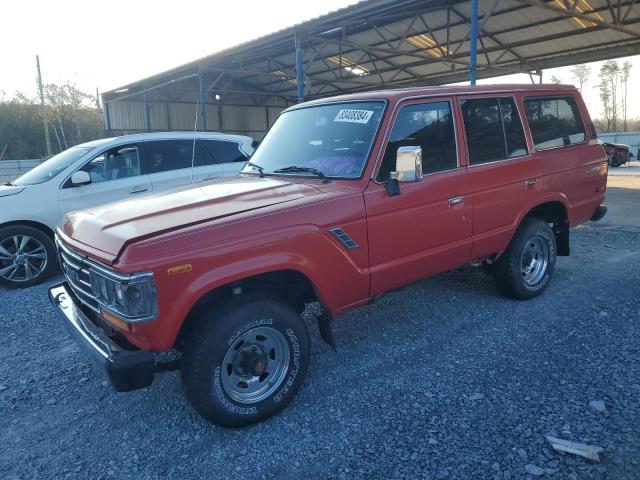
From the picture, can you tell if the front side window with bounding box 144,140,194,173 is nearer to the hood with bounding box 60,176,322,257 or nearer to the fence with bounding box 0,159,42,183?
the hood with bounding box 60,176,322,257

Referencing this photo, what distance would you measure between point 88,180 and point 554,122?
576 centimetres

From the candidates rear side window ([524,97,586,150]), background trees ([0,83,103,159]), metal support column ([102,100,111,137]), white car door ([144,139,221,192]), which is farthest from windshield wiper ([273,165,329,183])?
background trees ([0,83,103,159])

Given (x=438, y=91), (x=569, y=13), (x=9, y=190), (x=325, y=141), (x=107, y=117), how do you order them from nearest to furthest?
(x=325, y=141) < (x=438, y=91) < (x=9, y=190) < (x=569, y=13) < (x=107, y=117)

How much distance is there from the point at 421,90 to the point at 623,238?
17.3ft

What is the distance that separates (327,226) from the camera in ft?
9.96

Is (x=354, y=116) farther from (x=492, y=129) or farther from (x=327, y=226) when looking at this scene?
(x=492, y=129)

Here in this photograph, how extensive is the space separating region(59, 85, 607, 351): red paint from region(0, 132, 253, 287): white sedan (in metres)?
2.99

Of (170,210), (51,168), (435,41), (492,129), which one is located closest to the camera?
(170,210)

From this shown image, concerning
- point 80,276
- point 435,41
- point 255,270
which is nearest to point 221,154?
point 80,276

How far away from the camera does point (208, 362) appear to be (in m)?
2.67

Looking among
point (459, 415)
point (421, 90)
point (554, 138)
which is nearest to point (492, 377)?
point (459, 415)

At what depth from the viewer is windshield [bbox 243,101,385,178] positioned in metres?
3.44

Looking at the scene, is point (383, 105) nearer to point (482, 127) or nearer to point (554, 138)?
point (482, 127)

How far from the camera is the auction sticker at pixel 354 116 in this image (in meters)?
3.54
